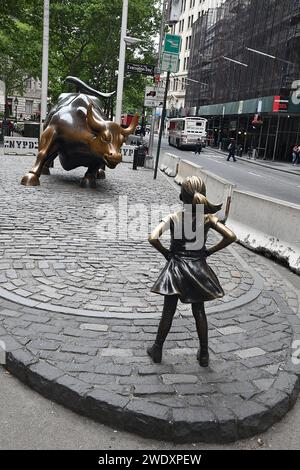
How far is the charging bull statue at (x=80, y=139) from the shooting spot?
37.5ft

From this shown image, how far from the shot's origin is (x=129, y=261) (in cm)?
679

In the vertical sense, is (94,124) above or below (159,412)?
above

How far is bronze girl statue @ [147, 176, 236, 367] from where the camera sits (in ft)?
12.0

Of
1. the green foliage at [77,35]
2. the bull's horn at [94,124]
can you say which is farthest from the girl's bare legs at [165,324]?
the green foliage at [77,35]

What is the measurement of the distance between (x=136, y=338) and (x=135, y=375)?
65 cm

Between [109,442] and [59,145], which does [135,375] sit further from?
[59,145]

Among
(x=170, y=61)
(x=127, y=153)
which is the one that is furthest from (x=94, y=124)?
(x=127, y=153)

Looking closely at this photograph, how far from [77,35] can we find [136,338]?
1248 inches

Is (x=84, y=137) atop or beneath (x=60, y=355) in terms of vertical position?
atop

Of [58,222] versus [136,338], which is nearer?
[136,338]

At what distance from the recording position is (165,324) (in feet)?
12.5

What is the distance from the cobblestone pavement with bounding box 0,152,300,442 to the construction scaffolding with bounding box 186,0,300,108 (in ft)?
110

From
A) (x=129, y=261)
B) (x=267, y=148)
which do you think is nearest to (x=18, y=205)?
(x=129, y=261)

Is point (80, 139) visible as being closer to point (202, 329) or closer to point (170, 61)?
point (170, 61)
